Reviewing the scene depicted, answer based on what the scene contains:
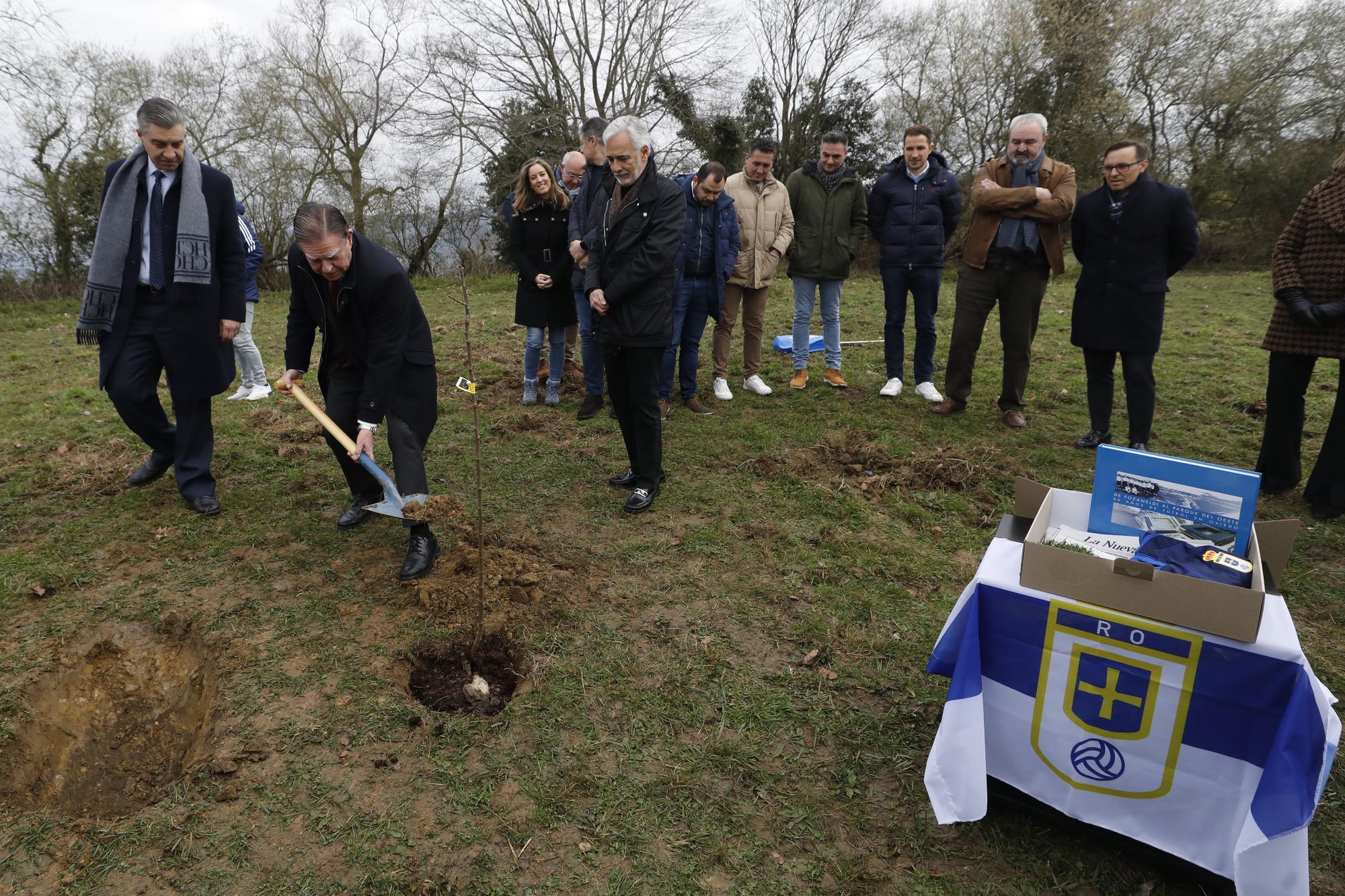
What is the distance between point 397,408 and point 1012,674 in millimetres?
2921

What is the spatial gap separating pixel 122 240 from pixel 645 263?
2808mm

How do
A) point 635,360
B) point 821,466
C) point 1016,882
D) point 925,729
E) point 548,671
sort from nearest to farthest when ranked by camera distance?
point 1016,882 → point 925,729 → point 548,671 → point 635,360 → point 821,466

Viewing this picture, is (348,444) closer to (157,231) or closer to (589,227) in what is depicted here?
(157,231)

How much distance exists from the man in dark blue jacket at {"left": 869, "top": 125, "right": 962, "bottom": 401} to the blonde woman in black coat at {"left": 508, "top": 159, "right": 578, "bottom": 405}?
8.47 ft

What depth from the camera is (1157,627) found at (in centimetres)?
198

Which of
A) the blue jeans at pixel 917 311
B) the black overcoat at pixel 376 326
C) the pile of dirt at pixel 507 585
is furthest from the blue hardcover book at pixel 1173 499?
the blue jeans at pixel 917 311

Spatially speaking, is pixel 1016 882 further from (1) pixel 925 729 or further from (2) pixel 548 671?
(2) pixel 548 671

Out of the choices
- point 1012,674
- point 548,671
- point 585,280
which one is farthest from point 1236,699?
point 585,280

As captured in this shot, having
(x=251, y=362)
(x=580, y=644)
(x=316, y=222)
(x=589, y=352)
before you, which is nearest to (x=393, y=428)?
(x=316, y=222)

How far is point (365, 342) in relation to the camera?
363cm

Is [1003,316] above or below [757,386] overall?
above

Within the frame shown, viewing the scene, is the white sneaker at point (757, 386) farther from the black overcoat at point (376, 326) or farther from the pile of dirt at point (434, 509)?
the pile of dirt at point (434, 509)

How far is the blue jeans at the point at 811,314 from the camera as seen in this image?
6.71 m

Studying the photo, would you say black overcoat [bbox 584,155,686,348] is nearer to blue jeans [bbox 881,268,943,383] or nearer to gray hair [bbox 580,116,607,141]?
gray hair [bbox 580,116,607,141]
